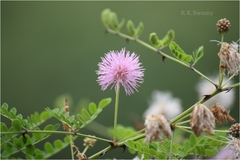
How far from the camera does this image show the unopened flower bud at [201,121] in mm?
465

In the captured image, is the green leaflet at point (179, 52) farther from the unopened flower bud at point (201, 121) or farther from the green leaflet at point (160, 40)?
the unopened flower bud at point (201, 121)

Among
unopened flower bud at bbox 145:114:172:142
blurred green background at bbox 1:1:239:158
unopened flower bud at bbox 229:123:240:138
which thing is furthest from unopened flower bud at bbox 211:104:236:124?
blurred green background at bbox 1:1:239:158

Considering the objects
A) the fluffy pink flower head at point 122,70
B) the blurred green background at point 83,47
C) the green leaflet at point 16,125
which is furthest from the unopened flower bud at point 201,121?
the blurred green background at point 83,47

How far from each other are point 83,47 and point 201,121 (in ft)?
11.6

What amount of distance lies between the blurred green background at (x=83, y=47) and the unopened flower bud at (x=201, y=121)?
2627 mm

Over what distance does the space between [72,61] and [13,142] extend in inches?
130

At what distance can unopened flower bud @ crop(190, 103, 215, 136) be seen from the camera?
465 millimetres

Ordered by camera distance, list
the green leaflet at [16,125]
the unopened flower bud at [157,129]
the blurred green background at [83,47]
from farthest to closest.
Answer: the blurred green background at [83,47]
the green leaflet at [16,125]
the unopened flower bud at [157,129]

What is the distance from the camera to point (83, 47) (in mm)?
3947

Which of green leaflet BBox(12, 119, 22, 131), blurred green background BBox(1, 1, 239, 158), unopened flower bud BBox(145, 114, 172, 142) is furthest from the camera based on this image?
blurred green background BBox(1, 1, 239, 158)

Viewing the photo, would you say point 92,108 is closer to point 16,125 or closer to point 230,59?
point 16,125

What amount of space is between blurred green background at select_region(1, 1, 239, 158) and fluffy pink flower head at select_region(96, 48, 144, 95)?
2496 mm

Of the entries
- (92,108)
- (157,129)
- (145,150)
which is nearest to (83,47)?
(92,108)

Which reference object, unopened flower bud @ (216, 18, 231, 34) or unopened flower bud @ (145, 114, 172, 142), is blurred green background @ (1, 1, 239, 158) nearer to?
unopened flower bud @ (216, 18, 231, 34)
